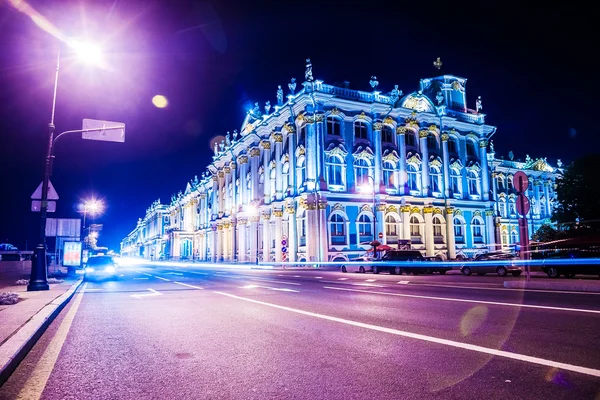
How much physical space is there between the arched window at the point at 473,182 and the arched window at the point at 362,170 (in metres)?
16.3

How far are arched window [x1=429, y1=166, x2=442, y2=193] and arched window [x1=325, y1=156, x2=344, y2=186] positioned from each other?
13.1m

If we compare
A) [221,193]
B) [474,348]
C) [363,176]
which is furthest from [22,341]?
[221,193]

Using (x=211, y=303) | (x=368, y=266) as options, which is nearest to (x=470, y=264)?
(x=368, y=266)

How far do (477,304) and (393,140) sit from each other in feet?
136

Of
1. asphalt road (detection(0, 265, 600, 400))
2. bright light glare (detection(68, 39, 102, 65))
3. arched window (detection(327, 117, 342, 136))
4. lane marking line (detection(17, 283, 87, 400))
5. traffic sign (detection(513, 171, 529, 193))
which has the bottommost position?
lane marking line (detection(17, 283, 87, 400))

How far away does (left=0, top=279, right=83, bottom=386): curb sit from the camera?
205 inches

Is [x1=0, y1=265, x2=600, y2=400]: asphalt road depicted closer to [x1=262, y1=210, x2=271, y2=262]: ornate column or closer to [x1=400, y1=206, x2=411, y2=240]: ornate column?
[x1=400, y1=206, x2=411, y2=240]: ornate column

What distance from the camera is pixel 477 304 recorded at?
1059cm

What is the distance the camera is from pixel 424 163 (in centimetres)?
5131

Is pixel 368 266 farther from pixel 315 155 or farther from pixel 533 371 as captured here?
pixel 533 371

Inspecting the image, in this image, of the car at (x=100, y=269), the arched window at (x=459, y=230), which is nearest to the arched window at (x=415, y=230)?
the arched window at (x=459, y=230)

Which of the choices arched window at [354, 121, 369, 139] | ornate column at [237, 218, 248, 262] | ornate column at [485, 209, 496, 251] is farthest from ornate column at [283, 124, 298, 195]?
ornate column at [485, 209, 496, 251]

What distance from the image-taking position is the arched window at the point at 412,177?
166ft

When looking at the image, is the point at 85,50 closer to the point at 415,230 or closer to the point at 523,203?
the point at 523,203
